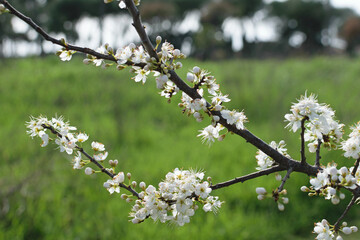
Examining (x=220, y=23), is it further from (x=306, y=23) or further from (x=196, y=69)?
(x=196, y=69)

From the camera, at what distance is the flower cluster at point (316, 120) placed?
1.06 metres

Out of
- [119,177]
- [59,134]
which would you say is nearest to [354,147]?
[119,177]

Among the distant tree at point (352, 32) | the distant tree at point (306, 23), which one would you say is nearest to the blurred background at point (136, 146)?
the distant tree at point (352, 32)

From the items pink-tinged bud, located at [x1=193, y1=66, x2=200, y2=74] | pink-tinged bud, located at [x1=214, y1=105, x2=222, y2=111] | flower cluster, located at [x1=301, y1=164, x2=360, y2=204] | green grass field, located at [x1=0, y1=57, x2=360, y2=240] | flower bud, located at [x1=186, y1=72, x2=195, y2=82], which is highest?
green grass field, located at [x1=0, y1=57, x2=360, y2=240]

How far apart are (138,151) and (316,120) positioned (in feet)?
15.2

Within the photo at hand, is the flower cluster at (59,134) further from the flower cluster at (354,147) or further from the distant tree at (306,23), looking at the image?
the distant tree at (306,23)

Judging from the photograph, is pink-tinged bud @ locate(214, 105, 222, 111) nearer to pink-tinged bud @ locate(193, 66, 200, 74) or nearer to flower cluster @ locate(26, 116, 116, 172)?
pink-tinged bud @ locate(193, 66, 200, 74)

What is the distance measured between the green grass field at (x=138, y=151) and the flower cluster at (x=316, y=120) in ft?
8.09

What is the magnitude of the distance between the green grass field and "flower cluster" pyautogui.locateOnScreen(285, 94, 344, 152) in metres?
2.47

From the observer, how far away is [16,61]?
10.5 m

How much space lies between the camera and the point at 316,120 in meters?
1.13

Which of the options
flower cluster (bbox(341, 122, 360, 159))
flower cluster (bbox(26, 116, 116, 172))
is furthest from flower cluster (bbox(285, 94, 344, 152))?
flower cluster (bbox(26, 116, 116, 172))

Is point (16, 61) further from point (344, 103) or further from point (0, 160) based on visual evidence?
point (344, 103)

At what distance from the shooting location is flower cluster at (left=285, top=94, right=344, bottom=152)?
41.9 inches
